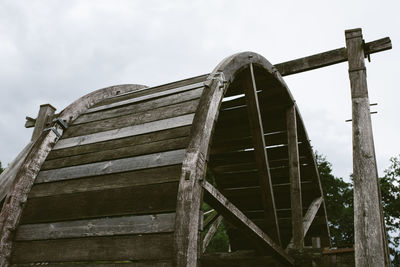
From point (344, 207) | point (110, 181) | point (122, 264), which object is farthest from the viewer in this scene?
point (344, 207)

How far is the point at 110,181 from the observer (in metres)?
2.60

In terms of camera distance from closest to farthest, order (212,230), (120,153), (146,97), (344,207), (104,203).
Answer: (104,203) < (120,153) < (146,97) < (212,230) < (344,207)

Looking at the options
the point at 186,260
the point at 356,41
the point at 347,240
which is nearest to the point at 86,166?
the point at 186,260

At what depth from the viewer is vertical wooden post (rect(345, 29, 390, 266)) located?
290cm

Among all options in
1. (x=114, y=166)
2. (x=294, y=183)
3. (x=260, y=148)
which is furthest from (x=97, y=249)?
(x=294, y=183)

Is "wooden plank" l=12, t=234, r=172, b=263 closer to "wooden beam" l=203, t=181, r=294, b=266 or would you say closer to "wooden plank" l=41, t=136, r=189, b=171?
"wooden beam" l=203, t=181, r=294, b=266

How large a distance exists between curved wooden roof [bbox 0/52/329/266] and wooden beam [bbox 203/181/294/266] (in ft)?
0.05

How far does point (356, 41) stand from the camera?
4.55 meters

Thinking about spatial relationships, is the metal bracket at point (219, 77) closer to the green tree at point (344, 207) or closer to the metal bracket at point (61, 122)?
the metal bracket at point (61, 122)

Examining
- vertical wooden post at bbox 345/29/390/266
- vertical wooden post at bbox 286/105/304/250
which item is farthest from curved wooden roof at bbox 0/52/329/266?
vertical wooden post at bbox 345/29/390/266

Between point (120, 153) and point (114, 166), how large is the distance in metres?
0.13

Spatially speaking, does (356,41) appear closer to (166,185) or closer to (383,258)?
(383,258)

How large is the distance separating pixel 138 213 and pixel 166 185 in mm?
260

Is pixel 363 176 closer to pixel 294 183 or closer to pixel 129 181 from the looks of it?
pixel 294 183
